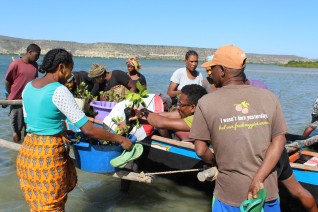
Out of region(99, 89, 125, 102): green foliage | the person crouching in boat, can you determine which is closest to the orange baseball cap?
the person crouching in boat

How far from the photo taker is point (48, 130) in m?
2.94

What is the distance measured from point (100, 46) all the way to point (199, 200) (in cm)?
15441

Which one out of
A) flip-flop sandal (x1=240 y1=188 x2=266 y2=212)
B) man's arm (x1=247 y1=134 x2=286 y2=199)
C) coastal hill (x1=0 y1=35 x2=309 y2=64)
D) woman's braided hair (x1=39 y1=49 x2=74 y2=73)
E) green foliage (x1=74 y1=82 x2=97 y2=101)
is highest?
woman's braided hair (x1=39 y1=49 x2=74 y2=73)

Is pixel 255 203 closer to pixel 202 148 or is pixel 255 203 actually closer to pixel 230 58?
pixel 202 148

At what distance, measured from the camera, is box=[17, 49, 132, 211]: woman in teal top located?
9.29 ft

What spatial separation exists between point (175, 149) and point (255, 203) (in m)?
2.61

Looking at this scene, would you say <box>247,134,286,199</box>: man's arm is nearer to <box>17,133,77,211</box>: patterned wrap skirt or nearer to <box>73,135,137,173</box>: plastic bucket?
A: <box>17,133,77,211</box>: patterned wrap skirt

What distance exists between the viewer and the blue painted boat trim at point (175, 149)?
15.4ft

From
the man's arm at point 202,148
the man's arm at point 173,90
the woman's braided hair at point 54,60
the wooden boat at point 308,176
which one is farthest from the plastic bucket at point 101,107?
the man's arm at point 202,148

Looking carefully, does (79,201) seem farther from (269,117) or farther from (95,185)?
(269,117)

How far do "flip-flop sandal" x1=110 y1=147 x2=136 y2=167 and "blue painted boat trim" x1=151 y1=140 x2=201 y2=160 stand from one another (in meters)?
1.24

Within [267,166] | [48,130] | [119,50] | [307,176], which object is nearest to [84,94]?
[48,130]

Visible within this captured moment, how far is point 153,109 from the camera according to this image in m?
5.11

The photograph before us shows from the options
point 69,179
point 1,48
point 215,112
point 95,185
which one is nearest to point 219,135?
point 215,112
